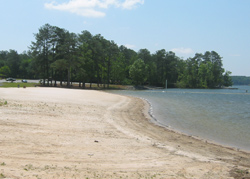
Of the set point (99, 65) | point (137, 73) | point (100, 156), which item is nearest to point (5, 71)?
point (99, 65)

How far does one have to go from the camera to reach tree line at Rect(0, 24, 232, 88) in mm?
65062

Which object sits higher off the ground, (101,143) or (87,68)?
(87,68)

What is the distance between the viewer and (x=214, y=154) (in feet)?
31.4

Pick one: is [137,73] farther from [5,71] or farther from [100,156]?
[100,156]

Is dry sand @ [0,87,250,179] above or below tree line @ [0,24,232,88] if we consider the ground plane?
below

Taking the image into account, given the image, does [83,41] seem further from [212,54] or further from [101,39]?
[212,54]

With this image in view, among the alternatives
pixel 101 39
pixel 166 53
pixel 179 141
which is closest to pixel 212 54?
pixel 166 53

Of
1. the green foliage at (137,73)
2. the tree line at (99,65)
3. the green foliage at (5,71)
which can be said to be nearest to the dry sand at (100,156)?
the tree line at (99,65)

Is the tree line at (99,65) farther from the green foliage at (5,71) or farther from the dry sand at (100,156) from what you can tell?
the dry sand at (100,156)

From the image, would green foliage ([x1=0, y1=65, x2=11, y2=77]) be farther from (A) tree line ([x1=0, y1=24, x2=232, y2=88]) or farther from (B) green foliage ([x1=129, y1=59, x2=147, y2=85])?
(B) green foliage ([x1=129, y1=59, x2=147, y2=85])

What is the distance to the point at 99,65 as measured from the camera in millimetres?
84375

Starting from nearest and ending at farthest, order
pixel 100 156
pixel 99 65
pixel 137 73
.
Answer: pixel 100 156, pixel 99 65, pixel 137 73

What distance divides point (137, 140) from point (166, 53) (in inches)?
4812

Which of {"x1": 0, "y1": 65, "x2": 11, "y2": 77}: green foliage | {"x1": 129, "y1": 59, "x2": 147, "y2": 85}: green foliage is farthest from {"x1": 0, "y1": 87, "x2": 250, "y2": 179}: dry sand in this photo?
{"x1": 0, "y1": 65, "x2": 11, "y2": 77}: green foliage
